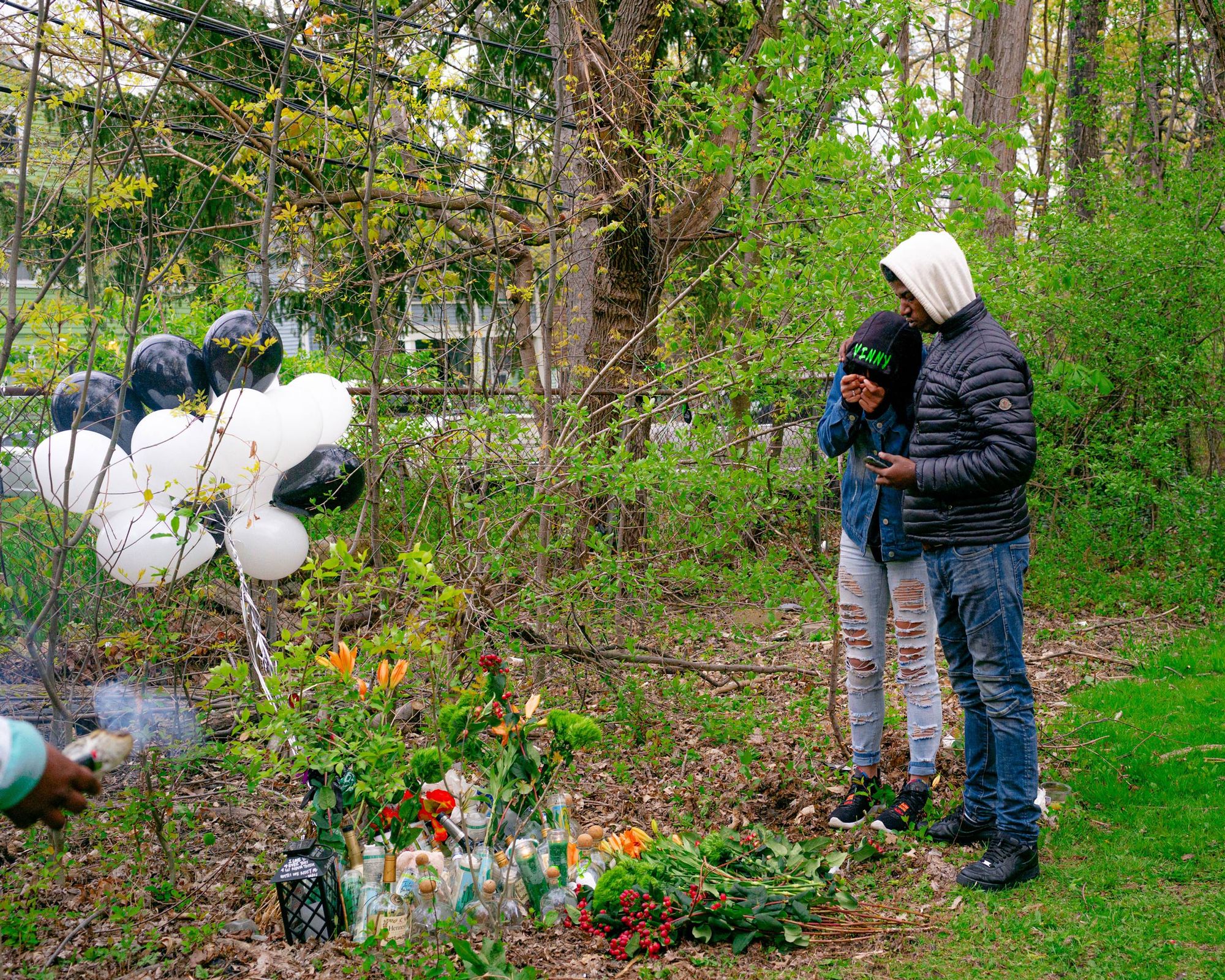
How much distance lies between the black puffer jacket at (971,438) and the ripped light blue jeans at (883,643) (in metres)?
0.34

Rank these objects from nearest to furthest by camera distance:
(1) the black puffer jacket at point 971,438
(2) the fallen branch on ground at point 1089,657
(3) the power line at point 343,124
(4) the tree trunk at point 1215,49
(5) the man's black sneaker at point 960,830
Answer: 1. (1) the black puffer jacket at point 971,438
2. (5) the man's black sneaker at point 960,830
3. (3) the power line at point 343,124
4. (2) the fallen branch on ground at point 1089,657
5. (4) the tree trunk at point 1215,49

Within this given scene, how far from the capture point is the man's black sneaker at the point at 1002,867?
10.5 feet

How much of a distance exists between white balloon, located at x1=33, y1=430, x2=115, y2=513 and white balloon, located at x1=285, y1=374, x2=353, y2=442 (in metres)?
0.76

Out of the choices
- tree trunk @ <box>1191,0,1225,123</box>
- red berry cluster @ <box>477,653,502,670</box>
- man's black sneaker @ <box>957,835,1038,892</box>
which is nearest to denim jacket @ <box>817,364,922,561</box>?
man's black sneaker @ <box>957,835,1038,892</box>

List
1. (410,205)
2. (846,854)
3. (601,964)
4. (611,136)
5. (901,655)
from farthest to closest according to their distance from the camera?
(611,136)
(410,205)
(901,655)
(846,854)
(601,964)

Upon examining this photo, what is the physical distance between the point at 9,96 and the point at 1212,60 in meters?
10.0

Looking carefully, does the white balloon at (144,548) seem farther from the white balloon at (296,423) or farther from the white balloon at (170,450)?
the white balloon at (296,423)

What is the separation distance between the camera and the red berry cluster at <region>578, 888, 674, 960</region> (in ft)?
9.58

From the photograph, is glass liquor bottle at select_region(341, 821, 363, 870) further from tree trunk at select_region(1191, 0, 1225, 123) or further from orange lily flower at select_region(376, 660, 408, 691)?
tree trunk at select_region(1191, 0, 1225, 123)

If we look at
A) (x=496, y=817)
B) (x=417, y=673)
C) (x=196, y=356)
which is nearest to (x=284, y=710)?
(x=496, y=817)

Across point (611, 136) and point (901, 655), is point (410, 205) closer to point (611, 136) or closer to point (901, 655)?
point (611, 136)

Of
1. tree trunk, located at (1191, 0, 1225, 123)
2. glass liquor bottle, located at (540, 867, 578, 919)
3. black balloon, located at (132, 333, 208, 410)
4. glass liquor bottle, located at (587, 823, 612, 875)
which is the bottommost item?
glass liquor bottle, located at (540, 867, 578, 919)

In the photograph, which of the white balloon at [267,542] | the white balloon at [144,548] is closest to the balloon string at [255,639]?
the white balloon at [267,542]

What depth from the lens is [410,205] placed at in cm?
511
